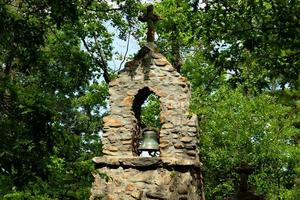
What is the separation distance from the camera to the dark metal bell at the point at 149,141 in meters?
7.56

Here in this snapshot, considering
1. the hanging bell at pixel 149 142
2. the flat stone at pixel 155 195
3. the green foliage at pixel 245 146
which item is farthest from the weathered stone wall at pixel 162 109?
the green foliage at pixel 245 146

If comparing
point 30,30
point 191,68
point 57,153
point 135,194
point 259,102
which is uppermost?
point 191,68

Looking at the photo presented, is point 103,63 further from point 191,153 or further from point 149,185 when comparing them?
point 149,185

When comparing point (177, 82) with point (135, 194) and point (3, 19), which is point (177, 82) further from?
point (3, 19)

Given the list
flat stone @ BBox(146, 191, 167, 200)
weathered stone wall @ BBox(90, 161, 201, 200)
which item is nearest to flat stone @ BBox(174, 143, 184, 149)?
weathered stone wall @ BBox(90, 161, 201, 200)

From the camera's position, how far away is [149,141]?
25.0 ft

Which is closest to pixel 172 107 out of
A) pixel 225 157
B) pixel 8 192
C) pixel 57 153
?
pixel 57 153

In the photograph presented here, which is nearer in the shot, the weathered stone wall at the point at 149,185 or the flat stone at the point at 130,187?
the weathered stone wall at the point at 149,185

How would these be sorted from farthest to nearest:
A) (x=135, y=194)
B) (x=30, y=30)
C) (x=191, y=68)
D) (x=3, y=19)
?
(x=191, y=68) < (x=135, y=194) < (x=30, y=30) < (x=3, y=19)

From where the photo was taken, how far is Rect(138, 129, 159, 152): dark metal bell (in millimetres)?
7562

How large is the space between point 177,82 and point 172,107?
0.44 metres

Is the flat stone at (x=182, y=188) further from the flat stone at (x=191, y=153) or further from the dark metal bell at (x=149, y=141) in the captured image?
the dark metal bell at (x=149, y=141)

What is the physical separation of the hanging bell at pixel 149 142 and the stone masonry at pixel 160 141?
19 cm

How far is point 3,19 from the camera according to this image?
157 inches
